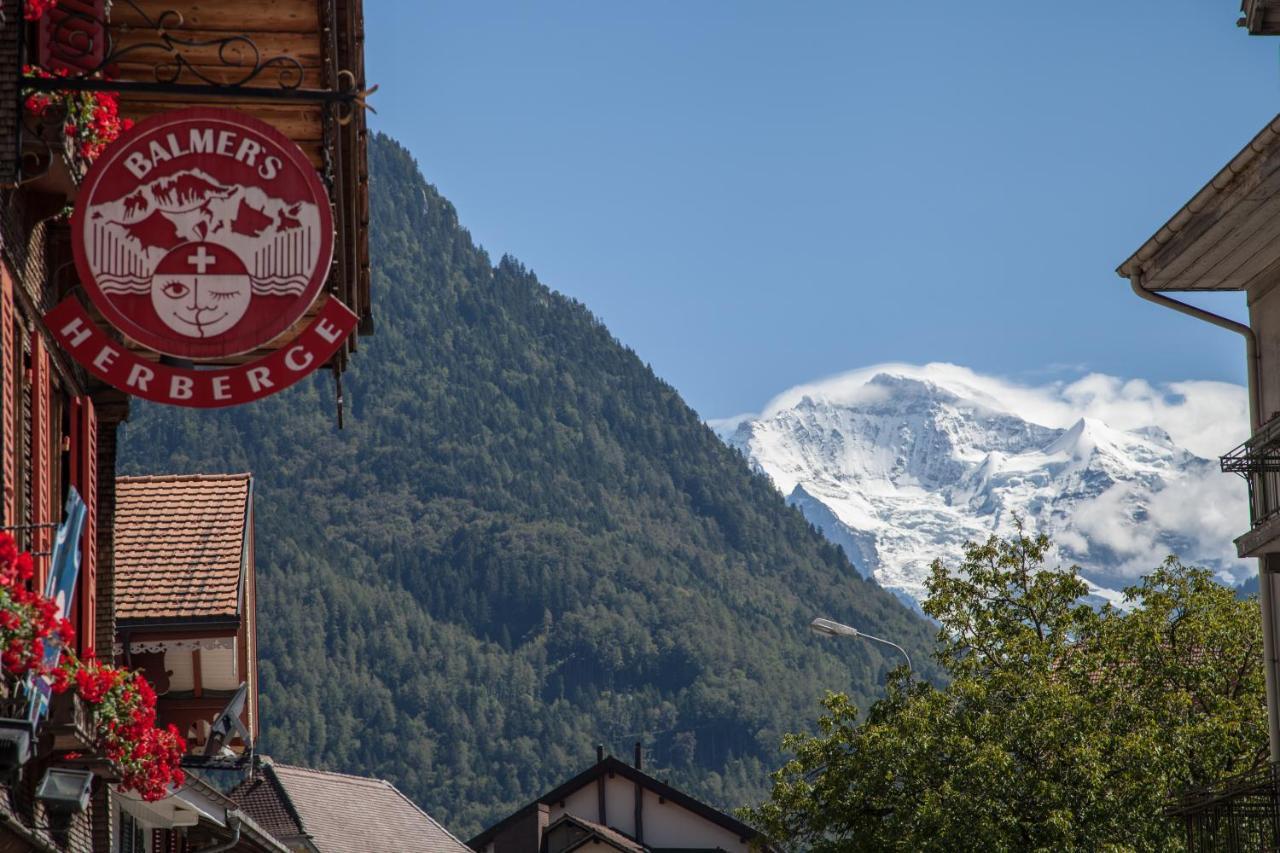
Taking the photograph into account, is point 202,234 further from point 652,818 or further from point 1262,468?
point 652,818

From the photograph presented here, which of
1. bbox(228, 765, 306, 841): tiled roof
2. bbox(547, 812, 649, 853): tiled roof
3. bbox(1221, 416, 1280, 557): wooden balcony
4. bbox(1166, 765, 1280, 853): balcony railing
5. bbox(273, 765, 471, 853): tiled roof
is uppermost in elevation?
bbox(1221, 416, 1280, 557): wooden balcony

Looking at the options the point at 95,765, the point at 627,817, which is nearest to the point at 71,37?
the point at 95,765

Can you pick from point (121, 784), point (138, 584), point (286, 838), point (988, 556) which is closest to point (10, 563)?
point (121, 784)

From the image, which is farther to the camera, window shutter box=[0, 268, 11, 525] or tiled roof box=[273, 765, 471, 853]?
tiled roof box=[273, 765, 471, 853]

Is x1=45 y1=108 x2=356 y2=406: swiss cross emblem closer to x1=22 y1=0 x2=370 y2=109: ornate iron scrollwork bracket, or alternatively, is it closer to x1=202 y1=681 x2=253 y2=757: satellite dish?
x1=22 y1=0 x2=370 y2=109: ornate iron scrollwork bracket

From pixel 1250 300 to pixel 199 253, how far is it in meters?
11.4

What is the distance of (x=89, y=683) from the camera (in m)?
14.3

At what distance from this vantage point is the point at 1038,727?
29.1 metres

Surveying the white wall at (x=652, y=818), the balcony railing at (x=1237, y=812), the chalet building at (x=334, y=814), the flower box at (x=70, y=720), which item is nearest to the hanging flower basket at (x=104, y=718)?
the flower box at (x=70, y=720)

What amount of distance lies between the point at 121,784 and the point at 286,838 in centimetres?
3736

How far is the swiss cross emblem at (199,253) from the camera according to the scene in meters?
12.1

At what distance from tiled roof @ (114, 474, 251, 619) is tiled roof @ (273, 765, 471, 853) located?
28.4 m

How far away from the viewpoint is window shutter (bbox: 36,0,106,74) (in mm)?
13602

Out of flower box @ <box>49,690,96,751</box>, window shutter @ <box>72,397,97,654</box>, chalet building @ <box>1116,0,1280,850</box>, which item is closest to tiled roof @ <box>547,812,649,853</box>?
chalet building @ <box>1116,0,1280,850</box>
